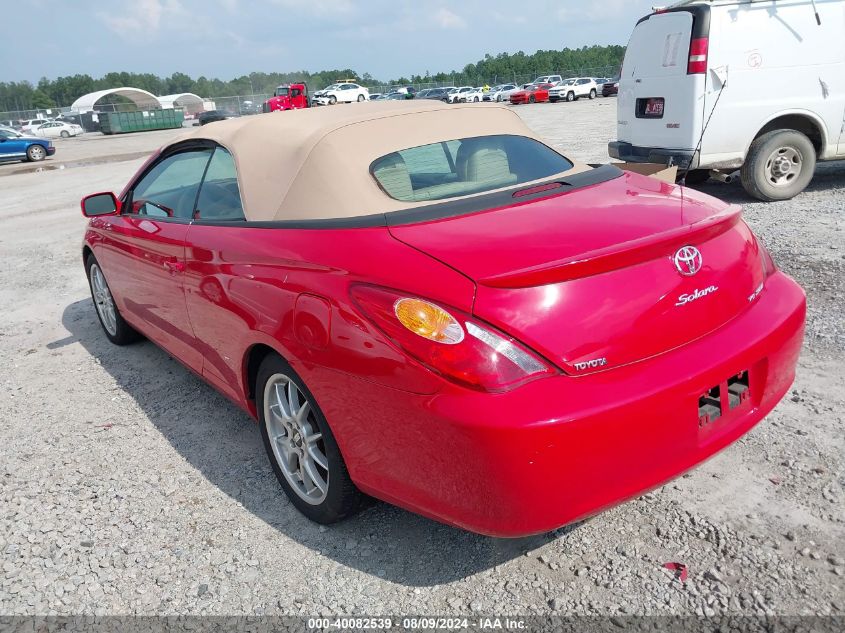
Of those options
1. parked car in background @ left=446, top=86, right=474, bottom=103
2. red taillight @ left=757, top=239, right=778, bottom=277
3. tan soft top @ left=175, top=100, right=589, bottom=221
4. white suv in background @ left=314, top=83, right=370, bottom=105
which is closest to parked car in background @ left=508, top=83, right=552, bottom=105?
parked car in background @ left=446, top=86, right=474, bottom=103

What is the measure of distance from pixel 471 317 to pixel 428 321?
14 cm

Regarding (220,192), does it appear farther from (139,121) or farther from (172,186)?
(139,121)

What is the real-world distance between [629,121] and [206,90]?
433 ft

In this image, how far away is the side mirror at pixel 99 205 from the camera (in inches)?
174

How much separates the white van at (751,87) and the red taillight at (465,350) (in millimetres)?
6042

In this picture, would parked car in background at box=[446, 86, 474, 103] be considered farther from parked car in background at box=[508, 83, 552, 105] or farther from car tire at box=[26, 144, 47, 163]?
car tire at box=[26, 144, 47, 163]

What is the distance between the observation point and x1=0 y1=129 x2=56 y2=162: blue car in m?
25.8

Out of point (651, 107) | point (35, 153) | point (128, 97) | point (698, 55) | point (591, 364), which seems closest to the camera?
point (591, 364)

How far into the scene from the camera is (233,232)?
3074 millimetres

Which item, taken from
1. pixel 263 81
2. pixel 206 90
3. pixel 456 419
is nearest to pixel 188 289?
pixel 456 419

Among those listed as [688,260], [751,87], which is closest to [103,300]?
[688,260]

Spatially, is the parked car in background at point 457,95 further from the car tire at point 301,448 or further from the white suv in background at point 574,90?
the car tire at point 301,448

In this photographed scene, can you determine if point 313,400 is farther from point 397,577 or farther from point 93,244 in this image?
point 93,244

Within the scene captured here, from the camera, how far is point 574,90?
149 ft
